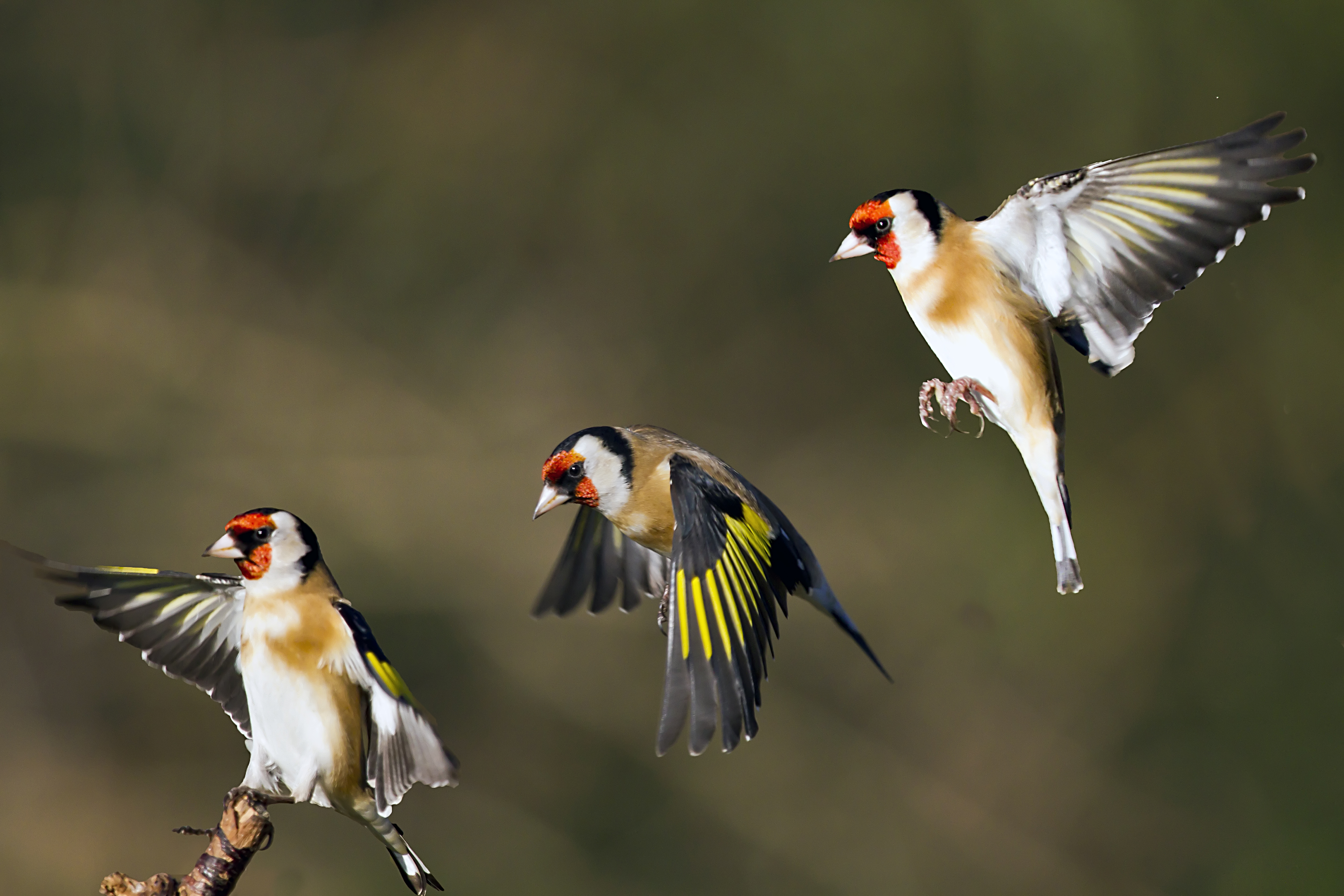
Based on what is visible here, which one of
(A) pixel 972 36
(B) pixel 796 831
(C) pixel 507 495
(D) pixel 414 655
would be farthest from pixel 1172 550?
(D) pixel 414 655

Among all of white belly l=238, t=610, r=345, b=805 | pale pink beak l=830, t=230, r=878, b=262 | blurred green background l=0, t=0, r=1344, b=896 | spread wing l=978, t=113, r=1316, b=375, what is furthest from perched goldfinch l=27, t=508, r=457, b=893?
blurred green background l=0, t=0, r=1344, b=896

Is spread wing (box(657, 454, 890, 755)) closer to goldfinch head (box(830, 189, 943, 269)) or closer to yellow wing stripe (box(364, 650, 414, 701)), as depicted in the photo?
yellow wing stripe (box(364, 650, 414, 701))

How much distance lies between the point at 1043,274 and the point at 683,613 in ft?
2.47

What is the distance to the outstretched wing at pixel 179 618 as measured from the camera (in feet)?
4.26

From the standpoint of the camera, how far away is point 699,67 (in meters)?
4.83

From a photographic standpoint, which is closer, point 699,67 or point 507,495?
point 507,495

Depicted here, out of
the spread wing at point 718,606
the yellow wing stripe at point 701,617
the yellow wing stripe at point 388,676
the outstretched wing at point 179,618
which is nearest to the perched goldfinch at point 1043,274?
the spread wing at point 718,606

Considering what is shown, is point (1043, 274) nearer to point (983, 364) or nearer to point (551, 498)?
point (983, 364)

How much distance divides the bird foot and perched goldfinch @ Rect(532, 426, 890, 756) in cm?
27

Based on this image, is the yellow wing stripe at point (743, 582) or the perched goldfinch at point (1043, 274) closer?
the yellow wing stripe at point (743, 582)

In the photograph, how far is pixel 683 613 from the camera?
1.23m

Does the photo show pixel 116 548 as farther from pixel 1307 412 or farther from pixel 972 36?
pixel 1307 412

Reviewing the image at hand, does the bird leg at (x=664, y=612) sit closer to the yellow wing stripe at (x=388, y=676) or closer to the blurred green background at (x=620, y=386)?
the yellow wing stripe at (x=388, y=676)

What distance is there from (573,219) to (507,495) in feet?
4.11
